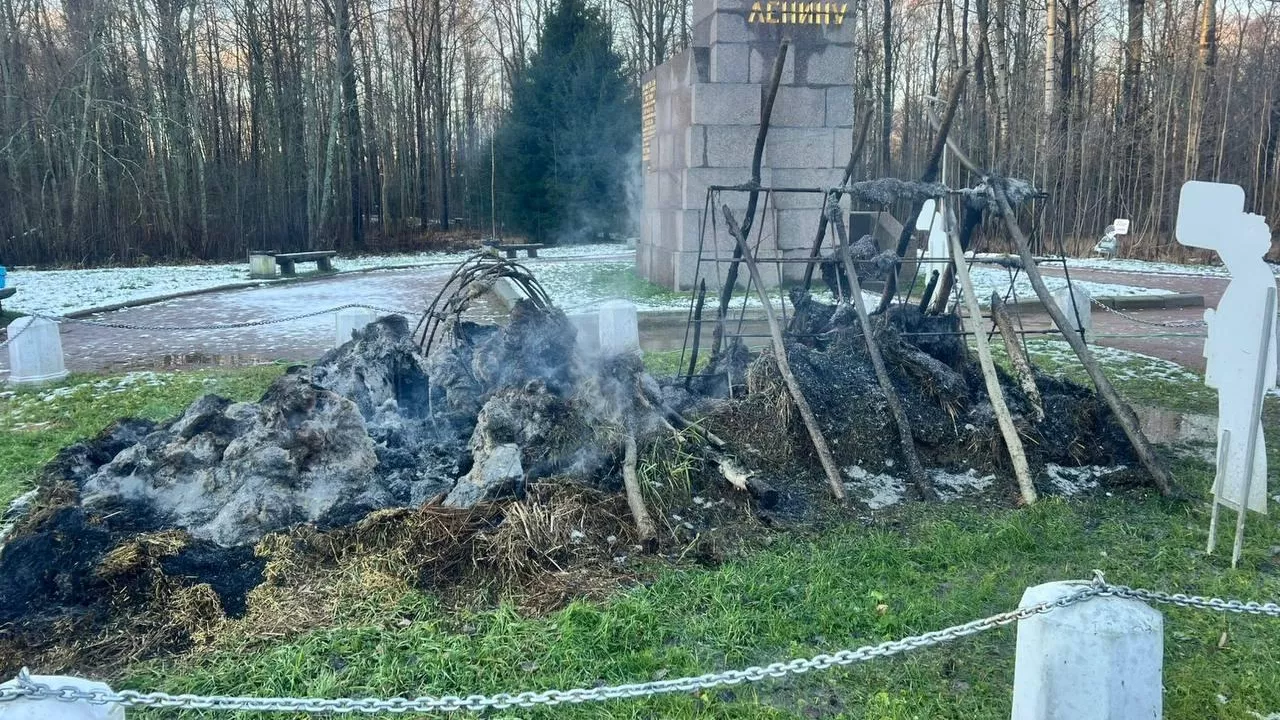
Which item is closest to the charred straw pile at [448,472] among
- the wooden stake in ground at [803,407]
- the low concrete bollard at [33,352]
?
the wooden stake in ground at [803,407]

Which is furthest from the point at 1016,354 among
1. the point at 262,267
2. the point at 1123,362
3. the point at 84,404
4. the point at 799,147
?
the point at 262,267

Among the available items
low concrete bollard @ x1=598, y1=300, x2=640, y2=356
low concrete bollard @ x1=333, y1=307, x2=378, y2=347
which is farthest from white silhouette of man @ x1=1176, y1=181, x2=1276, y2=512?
low concrete bollard @ x1=333, y1=307, x2=378, y2=347

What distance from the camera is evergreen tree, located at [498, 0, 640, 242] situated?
29.1 meters

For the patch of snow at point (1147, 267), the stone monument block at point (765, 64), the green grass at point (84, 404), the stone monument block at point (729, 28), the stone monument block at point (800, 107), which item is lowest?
the green grass at point (84, 404)

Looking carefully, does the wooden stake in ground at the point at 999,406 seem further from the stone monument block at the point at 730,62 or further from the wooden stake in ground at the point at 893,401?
the stone monument block at the point at 730,62

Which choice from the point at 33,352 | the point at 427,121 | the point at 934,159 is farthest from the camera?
the point at 427,121

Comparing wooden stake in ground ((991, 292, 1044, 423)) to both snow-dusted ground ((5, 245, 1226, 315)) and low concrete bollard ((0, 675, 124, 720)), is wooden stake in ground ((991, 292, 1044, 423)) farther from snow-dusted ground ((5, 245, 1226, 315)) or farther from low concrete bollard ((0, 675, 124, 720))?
snow-dusted ground ((5, 245, 1226, 315))

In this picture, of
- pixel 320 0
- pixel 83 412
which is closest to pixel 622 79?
pixel 320 0

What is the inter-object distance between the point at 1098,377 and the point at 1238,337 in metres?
1.17

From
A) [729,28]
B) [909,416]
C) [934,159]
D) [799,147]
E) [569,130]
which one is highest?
[569,130]

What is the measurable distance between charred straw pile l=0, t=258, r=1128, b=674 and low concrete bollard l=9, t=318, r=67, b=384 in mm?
3655

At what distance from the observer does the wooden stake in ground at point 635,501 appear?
179 inches

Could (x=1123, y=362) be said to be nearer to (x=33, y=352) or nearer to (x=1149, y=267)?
(x=33, y=352)

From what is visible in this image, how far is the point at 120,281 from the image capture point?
1789cm
